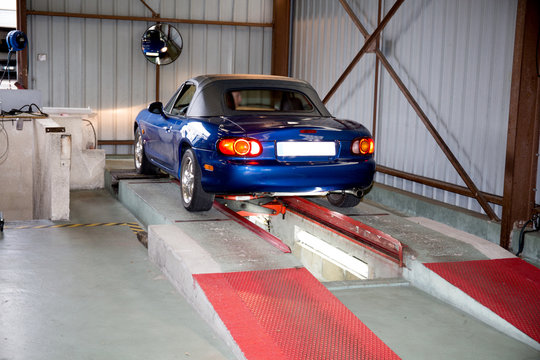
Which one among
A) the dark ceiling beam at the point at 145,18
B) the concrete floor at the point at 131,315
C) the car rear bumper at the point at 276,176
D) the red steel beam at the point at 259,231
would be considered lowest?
the concrete floor at the point at 131,315

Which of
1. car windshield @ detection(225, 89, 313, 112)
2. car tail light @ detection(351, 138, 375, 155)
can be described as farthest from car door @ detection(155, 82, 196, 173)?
car tail light @ detection(351, 138, 375, 155)

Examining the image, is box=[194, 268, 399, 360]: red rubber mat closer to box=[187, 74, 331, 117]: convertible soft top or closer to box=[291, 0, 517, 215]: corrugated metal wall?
box=[187, 74, 331, 117]: convertible soft top

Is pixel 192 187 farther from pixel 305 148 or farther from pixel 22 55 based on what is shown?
pixel 22 55

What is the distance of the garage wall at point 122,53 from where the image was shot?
13.1 meters

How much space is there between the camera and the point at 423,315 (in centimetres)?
474

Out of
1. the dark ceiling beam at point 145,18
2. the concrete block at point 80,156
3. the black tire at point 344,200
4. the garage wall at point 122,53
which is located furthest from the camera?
the garage wall at point 122,53

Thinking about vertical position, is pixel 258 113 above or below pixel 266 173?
above

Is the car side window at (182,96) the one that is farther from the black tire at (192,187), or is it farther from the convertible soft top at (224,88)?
the black tire at (192,187)

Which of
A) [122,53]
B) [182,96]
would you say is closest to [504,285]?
[182,96]

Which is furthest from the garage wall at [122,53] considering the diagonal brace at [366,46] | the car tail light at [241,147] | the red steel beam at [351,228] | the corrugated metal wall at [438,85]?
the car tail light at [241,147]

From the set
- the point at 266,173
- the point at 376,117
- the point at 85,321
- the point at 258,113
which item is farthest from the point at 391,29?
the point at 85,321

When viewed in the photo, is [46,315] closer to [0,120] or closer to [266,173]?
[266,173]

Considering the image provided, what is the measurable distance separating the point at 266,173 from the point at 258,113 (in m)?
0.99

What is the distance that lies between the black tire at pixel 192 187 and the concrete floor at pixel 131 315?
2.59 ft
